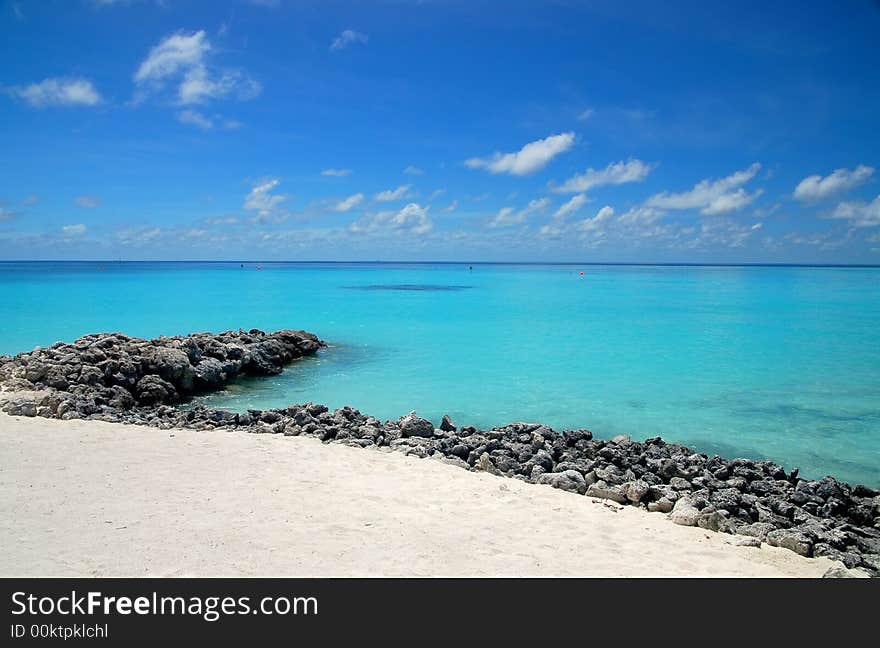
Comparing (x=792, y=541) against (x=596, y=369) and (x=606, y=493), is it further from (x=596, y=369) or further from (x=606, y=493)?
(x=596, y=369)

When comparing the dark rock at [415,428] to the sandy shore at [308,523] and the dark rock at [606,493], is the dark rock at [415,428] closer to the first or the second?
the sandy shore at [308,523]

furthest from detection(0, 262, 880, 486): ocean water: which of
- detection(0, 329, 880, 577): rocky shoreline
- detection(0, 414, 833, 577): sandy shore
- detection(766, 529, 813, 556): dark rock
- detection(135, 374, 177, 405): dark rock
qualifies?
detection(0, 414, 833, 577): sandy shore

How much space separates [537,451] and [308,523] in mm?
4303

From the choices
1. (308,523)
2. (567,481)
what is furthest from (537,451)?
(308,523)

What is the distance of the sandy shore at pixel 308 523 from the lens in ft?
16.6

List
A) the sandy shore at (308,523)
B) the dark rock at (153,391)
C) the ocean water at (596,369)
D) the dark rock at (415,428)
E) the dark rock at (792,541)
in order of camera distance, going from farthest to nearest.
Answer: the dark rock at (153,391), the ocean water at (596,369), the dark rock at (415,428), the dark rock at (792,541), the sandy shore at (308,523)

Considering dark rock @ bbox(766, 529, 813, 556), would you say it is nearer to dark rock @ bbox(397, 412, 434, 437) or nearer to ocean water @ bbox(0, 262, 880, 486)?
ocean water @ bbox(0, 262, 880, 486)

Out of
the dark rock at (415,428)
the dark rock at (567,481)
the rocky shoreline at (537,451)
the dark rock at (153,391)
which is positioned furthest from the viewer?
the dark rock at (153,391)

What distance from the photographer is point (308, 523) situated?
5.95 meters

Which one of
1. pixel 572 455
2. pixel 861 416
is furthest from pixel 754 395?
pixel 572 455

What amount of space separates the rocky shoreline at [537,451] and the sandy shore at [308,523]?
360 millimetres

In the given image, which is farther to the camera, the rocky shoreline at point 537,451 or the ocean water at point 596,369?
the ocean water at point 596,369

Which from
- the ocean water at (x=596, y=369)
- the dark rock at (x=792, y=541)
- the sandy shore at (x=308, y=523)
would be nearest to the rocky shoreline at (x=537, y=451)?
the dark rock at (x=792, y=541)
